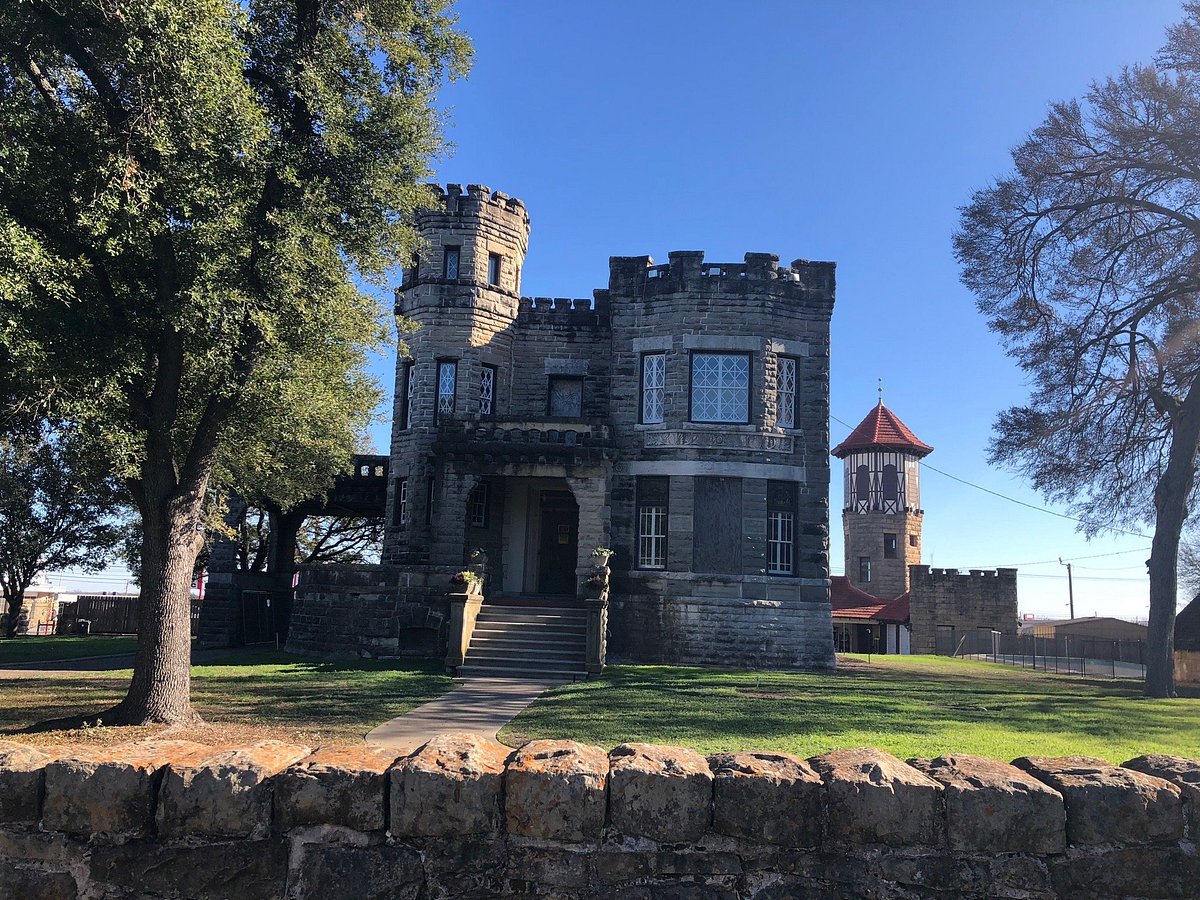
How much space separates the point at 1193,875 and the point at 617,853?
107 inches

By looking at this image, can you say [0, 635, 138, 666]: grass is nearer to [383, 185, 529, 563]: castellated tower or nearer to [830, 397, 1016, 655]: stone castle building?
[383, 185, 529, 563]: castellated tower

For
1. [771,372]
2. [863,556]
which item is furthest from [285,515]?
[863,556]

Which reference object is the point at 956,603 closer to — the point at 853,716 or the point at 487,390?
the point at 487,390

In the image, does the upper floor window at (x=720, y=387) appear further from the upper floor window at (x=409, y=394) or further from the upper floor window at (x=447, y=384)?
the upper floor window at (x=409, y=394)

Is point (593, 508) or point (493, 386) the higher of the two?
point (493, 386)

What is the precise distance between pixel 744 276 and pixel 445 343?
8.79 metres

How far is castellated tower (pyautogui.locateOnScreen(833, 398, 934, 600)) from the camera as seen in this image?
53.4 m

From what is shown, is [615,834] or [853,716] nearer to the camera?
[615,834]

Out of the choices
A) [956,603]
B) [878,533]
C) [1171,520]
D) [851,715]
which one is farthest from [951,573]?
[851,715]

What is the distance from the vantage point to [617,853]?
3.90m

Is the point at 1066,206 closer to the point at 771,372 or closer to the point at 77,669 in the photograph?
the point at 771,372

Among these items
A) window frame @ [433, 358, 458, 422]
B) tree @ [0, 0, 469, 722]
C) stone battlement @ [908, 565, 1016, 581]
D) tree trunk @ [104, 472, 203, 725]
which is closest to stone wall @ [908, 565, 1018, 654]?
stone battlement @ [908, 565, 1016, 581]

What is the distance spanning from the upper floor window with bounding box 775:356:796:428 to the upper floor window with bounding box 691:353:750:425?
87cm

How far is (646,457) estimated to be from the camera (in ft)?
74.7
